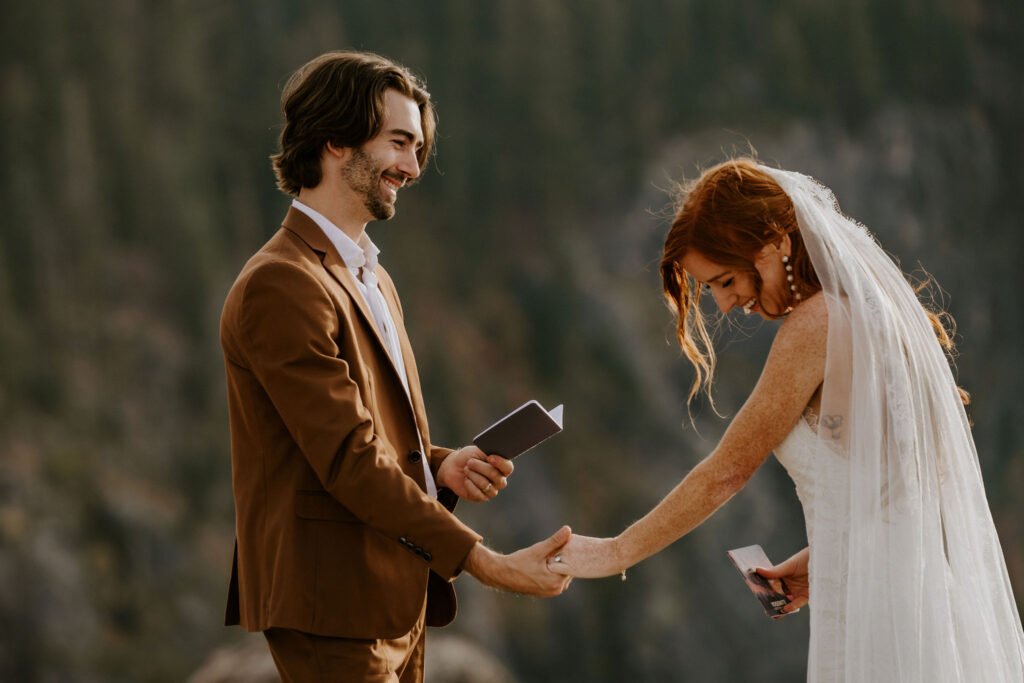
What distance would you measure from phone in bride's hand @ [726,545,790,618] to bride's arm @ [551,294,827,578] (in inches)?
8.2

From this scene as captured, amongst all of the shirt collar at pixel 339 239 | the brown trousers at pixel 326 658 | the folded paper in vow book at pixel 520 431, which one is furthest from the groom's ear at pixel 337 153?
the brown trousers at pixel 326 658

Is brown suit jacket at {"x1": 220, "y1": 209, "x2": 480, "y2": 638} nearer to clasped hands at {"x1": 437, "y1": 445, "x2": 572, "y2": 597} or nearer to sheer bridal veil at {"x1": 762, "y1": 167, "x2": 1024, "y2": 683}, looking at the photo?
clasped hands at {"x1": 437, "y1": 445, "x2": 572, "y2": 597}

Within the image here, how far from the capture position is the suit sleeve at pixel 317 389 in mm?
2016

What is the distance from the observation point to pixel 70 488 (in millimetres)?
4672

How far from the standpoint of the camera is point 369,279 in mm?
2383

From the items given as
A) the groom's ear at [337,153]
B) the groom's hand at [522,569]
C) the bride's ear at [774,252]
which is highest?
the groom's ear at [337,153]

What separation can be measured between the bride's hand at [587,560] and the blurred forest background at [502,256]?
8.34ft

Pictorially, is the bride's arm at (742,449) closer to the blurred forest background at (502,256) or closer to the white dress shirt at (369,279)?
the white dress shirt at (369,279)

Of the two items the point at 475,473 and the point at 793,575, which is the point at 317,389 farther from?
the point at 793,575

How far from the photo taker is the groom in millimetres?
2027

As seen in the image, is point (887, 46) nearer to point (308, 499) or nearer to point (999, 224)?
point (999, 224)

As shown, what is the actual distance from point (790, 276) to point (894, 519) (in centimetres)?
60

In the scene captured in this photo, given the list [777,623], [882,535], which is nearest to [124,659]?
[777,623]

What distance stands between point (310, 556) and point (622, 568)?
0.85 meters
